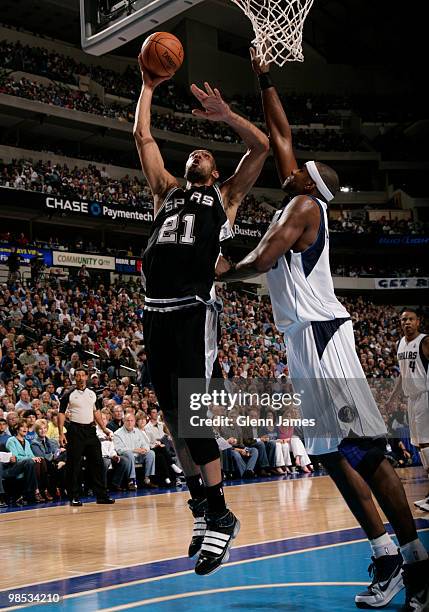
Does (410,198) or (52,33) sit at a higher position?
(52,33)

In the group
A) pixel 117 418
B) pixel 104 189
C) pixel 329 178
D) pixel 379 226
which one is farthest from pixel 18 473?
pixel 379 226

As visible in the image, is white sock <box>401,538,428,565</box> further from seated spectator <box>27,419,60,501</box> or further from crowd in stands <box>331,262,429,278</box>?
crowd in stands <box>331,262,429,278</box>

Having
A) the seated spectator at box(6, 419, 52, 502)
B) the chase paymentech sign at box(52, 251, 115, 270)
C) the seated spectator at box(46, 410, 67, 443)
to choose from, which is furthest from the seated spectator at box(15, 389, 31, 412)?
the chase paymentech sign at box(52, 251, 115, 270)

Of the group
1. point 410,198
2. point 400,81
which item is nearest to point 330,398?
point 410,198

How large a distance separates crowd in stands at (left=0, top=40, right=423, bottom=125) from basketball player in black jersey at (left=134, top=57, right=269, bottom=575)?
26185 millimetres

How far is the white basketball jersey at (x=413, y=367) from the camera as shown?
8.57 meters

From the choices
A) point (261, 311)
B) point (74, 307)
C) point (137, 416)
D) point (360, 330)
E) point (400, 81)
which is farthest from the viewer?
point (400, 81)

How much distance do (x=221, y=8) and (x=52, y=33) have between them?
760 centimetres

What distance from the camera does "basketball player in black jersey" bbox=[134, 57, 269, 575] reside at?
405 cm

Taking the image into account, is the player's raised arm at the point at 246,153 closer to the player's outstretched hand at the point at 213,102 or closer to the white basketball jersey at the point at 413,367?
the player's outstretched hand at the point at 213,102

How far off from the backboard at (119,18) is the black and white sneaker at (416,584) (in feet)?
16.8

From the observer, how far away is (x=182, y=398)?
13.4 feet

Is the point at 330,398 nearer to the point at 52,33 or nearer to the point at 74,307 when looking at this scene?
the point at 74,307

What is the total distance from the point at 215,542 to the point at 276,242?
1.63 m
